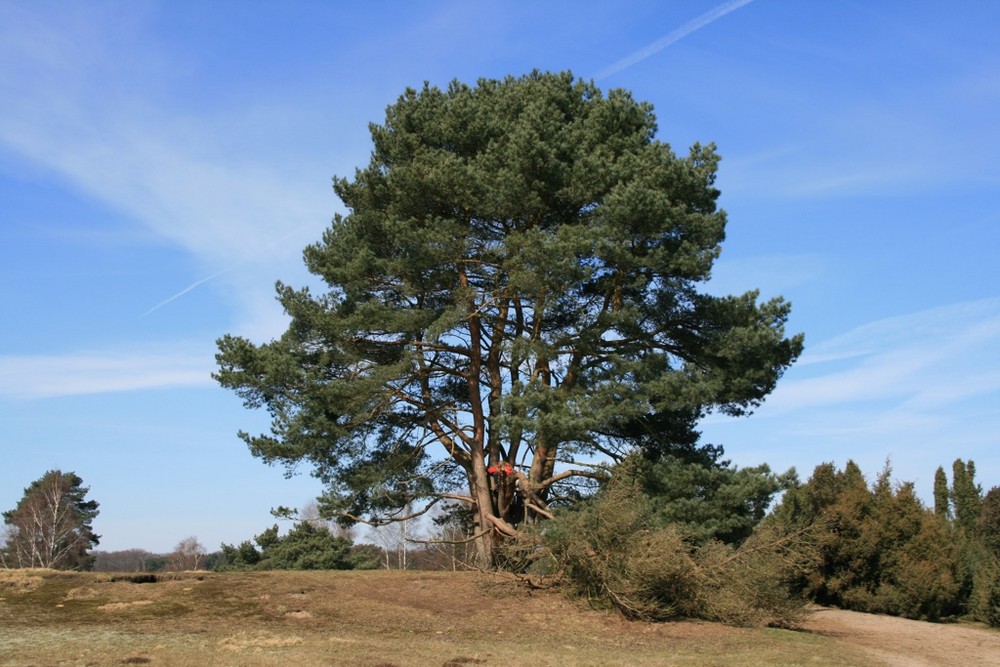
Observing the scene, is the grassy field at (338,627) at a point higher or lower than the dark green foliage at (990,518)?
lower

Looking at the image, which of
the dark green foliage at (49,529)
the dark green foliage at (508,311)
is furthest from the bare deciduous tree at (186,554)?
the dark green foliage at (508,311)

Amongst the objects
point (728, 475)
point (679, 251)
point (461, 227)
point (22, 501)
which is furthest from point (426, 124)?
point (22, 501)

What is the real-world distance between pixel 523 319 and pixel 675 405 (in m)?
5.16

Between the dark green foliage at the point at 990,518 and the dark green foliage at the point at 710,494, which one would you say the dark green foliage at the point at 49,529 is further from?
the dark green foliage at the point at 990,518

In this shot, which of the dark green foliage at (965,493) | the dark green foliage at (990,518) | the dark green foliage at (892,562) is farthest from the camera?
the dark green foliage at (965,493)

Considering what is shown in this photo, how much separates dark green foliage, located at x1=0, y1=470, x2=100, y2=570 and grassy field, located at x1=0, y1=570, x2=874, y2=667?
33702 mm

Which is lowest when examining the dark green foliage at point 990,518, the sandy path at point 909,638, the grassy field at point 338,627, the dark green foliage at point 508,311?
the sandy path at point 909,638

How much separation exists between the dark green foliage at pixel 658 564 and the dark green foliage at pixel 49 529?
126ft

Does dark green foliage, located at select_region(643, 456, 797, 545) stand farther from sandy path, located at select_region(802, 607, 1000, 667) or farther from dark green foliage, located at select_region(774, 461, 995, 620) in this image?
dark green foliage, located at select_region(774, 461, 995, 620)

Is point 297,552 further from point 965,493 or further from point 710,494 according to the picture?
point 965,493

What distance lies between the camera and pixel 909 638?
16.9m

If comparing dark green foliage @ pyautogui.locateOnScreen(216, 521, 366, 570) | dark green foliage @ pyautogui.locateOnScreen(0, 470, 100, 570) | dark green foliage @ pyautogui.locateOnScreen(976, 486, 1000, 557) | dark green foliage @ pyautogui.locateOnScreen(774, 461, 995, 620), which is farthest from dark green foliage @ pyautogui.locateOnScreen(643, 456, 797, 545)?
dark green foliage @ pyautogui.locateOnScreen(0, 470, 100, 570)

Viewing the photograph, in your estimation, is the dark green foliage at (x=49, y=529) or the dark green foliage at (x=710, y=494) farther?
the dark green foliage at (x=49, y=529)

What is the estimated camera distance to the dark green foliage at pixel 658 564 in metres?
15.1
